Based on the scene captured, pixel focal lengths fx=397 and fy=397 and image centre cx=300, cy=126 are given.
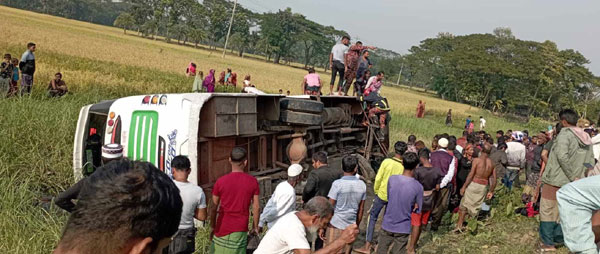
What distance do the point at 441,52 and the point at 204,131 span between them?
2803 inches

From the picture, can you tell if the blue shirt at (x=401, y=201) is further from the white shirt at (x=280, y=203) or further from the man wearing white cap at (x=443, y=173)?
the man wearing white cap at (x=443, y=173)

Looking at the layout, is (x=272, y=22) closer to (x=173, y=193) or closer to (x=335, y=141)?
(x=335, y=141)

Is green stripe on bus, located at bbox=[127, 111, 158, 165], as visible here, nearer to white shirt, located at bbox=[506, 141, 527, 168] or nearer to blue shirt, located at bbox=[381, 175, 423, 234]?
blue shirt, located at bbox=[381, 175, 423, 234]

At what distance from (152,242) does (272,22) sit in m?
90.4

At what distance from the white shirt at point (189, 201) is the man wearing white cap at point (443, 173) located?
420 cm

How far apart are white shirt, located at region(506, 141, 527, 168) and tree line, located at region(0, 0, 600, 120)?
3530 centimetres

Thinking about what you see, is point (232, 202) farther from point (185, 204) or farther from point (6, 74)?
point (6, 74)

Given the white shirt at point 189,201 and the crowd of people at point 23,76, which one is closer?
the white shirt at point 189,201

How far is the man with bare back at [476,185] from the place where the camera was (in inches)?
264

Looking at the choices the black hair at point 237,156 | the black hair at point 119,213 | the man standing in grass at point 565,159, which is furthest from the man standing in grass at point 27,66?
the man standing in grass at point 565,159

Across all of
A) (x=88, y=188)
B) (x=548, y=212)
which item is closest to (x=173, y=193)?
(x=88, y=188)

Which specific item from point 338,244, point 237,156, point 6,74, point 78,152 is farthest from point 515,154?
point 6,74

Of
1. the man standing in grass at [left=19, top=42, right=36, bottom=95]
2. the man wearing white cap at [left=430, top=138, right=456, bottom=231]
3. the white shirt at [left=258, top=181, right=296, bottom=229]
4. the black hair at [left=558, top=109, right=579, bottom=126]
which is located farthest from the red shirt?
the man standing in grass at [left=19, top=42, right=36, bottom=95]

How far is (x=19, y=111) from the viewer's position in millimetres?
7062
